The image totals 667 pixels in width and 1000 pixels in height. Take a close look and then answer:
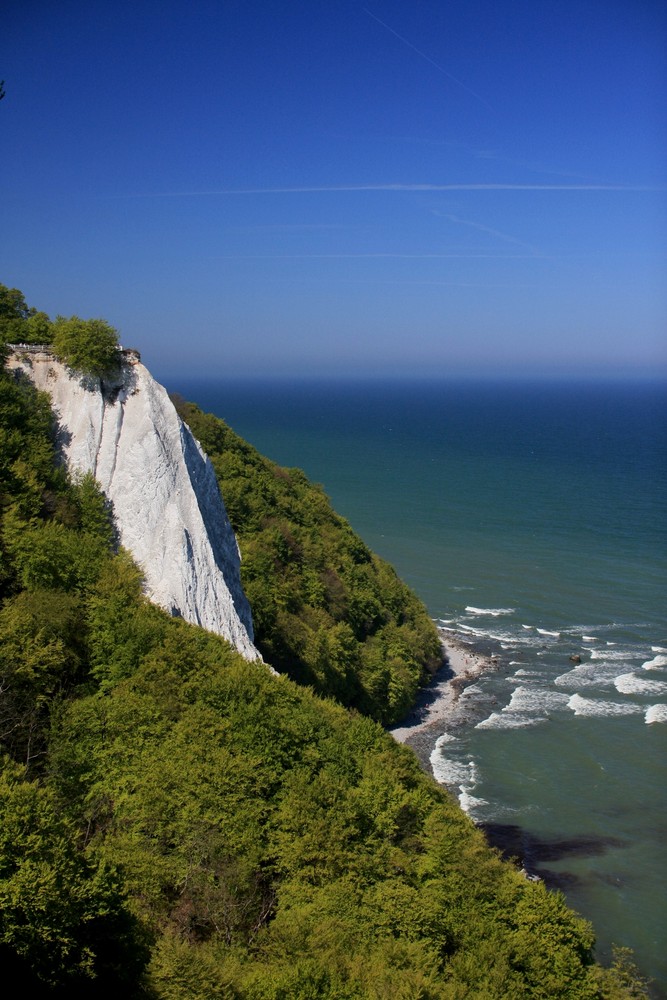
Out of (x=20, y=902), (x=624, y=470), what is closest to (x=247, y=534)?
(x=20, y=902)

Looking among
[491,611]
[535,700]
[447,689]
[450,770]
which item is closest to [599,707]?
[535,700]

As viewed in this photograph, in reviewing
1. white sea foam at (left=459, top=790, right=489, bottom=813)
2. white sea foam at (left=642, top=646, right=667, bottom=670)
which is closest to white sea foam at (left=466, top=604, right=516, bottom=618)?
white sea foam at (left=642, top=646, right=667, bottom=670)

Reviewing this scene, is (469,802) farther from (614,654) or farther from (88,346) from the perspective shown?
(88,346)

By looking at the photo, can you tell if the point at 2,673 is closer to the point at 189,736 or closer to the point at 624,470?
the point at 189,736

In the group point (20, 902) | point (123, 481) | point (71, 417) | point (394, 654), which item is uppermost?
point (71, 417)

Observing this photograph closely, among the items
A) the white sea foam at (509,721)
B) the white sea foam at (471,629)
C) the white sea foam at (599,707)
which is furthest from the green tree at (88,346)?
the white sea foam at (471,629)

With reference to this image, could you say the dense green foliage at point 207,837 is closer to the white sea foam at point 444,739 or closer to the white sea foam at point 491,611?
the white sea foam at point 444,739
